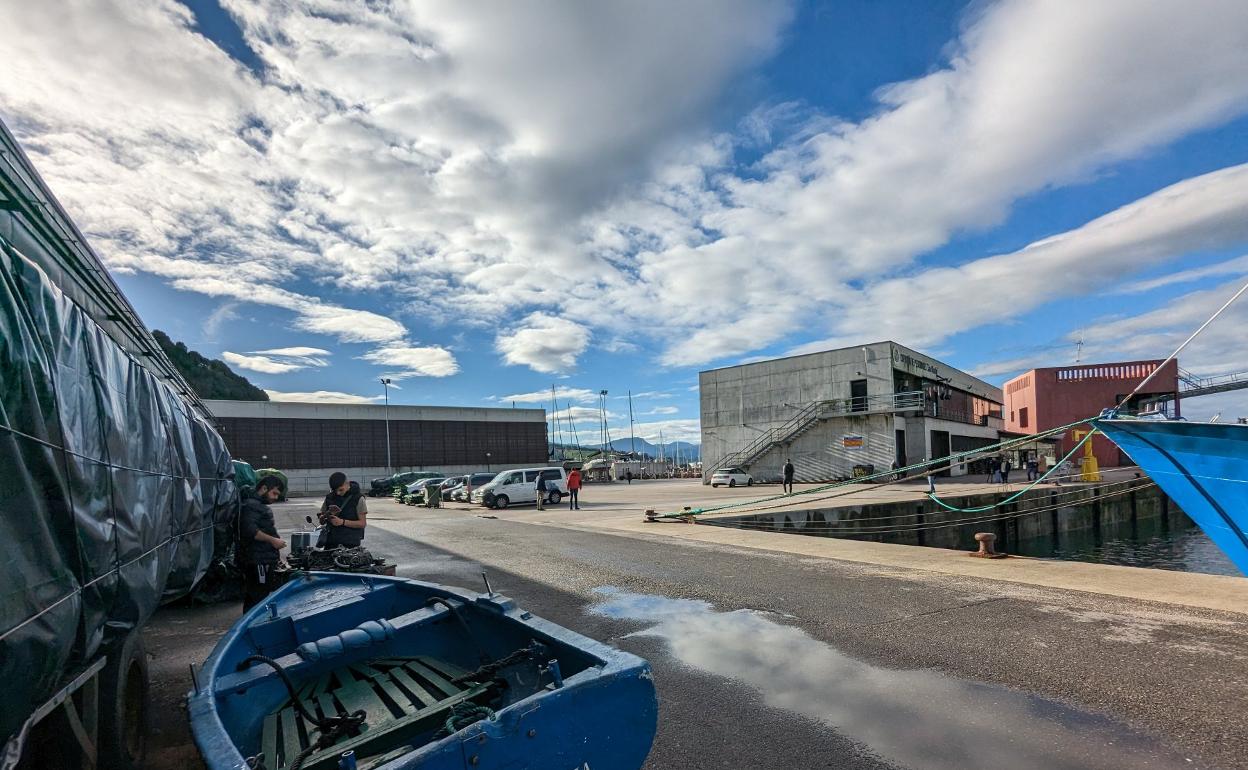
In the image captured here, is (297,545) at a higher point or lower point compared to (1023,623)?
higher

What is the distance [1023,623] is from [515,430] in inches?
2684

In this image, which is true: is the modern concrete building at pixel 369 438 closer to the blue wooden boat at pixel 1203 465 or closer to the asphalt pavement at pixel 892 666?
the asphalt pavement at pixel 892 666

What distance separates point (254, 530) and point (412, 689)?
3637mm

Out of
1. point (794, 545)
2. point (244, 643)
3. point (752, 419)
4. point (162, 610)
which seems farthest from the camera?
point (752, 419)

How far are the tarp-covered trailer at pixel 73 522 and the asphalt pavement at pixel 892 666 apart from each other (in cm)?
122

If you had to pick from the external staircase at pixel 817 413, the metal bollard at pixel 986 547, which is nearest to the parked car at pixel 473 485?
the external staircase at pixel 817 413

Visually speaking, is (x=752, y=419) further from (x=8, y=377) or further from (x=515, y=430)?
(x=8, y=377)

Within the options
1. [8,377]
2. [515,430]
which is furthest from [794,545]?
[515,430]

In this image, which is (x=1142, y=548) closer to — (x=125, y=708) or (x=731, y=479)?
(x=731, y=479)

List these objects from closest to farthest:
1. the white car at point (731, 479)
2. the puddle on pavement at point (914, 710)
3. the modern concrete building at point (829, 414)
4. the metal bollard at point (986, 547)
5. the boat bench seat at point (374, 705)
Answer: the boat bench seat at point (374, 705) < the puddle on pavement at point (914, 710) < the metal bollard at point (986, 547) < the modern concrete building at point (829, 414) < the white car at point (731, 479)

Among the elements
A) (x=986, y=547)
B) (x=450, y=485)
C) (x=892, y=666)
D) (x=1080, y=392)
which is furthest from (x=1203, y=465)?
(x=1080, y=392)

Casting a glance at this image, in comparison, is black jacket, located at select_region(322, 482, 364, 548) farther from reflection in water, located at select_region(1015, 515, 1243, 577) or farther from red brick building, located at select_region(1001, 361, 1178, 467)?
red brick building, located at select_region(1001, 361, 1178, 467)

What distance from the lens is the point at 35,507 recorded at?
91.8 inches

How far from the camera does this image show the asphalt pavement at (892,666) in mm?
3797
